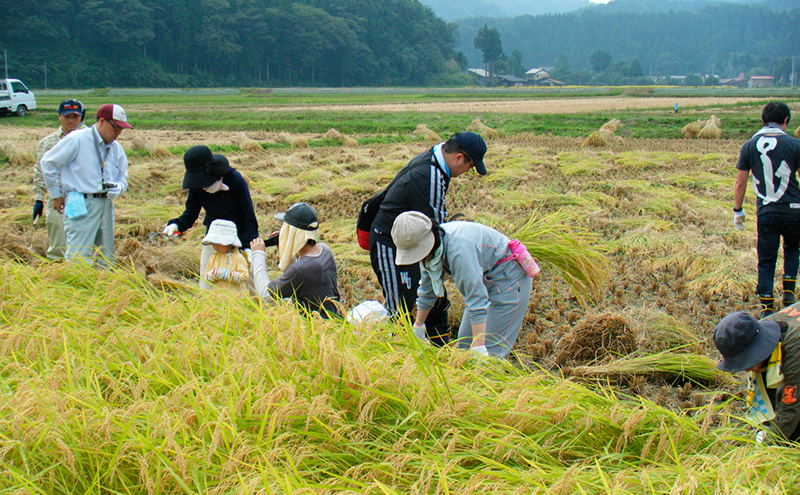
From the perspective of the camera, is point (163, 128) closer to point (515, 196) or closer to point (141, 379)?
point (515, 196)

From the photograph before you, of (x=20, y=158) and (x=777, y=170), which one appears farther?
(x=20, y=158)

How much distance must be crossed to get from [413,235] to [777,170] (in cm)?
300

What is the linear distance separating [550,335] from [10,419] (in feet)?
10.8

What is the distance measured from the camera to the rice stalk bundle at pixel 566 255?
4441mm

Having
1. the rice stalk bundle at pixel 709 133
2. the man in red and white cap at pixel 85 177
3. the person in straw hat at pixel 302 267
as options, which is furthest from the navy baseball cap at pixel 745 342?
the rice stalk bundle at pixel 709 133

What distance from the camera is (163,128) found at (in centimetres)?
2189

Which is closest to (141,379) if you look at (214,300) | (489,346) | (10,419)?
(10,419)

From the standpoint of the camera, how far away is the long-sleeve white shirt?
4.27m

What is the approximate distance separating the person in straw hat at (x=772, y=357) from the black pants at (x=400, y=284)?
5.23ft

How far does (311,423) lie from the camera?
84.4 inches

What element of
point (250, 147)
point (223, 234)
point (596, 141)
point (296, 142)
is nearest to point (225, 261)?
point (223, 234)

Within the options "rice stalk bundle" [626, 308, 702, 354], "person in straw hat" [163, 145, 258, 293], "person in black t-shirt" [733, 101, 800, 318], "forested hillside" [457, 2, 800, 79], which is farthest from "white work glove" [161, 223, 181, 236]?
"forested hillside" [457, 2, 800, 79]

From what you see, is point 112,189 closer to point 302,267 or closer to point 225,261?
point 225,261

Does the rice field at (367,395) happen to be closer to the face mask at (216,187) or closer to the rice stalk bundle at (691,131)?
the face mask at (216,187)
